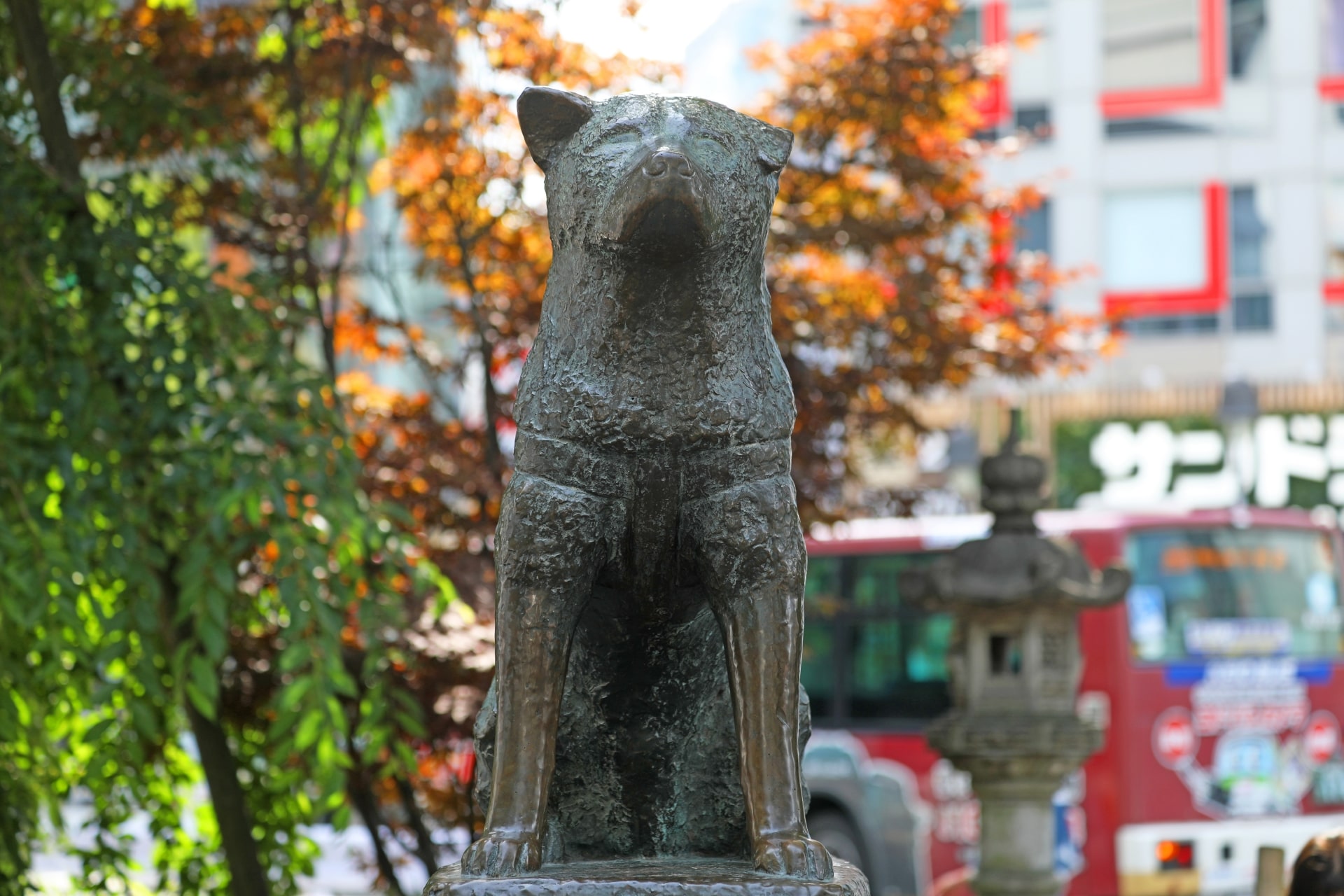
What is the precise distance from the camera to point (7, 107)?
14.3 feet

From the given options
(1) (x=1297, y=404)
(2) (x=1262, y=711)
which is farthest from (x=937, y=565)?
(1) (x=1297, y=404)

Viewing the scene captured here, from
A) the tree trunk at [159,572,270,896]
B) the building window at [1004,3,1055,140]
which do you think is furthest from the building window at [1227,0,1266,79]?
the tree trunk at [159,572,270,896]

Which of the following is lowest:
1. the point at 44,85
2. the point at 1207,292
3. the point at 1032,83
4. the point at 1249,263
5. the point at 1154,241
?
the point at 44,85

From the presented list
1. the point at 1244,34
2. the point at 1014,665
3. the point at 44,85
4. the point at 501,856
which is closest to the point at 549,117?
the point at 501,856

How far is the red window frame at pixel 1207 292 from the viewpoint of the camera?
667 inches

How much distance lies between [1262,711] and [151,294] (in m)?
7.42

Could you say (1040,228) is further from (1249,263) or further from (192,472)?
(192,472)

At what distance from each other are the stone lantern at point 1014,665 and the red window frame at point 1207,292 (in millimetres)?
11570

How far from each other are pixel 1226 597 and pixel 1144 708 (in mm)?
976

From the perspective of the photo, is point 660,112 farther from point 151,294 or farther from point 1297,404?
point 1297,404

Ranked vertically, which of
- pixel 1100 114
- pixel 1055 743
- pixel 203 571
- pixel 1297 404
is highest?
pixel 1100 114

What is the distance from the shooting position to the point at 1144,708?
894cm

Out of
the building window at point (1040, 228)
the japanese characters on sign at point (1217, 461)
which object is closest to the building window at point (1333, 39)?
the building window at point (1040, 228)

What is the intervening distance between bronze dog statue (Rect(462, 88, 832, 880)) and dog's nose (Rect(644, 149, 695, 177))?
27mm
